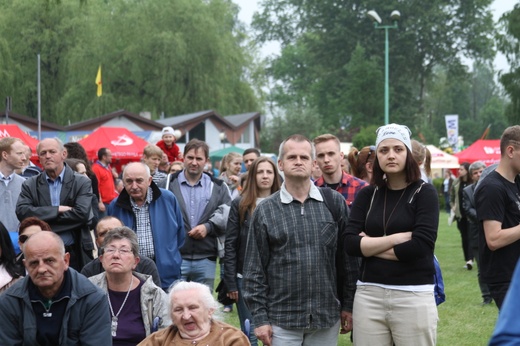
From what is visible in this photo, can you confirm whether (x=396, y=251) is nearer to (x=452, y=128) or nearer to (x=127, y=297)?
(x=127, y=297)

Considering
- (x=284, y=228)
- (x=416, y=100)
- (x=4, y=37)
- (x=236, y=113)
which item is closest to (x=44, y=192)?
(x=284, y=228)

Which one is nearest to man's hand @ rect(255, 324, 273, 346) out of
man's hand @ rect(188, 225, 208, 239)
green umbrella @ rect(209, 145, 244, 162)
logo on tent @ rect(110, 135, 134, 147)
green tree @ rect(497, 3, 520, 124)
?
man's hand @ rect(188, 225, 208, 239)

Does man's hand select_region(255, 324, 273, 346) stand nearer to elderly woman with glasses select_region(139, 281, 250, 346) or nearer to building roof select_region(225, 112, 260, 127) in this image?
elderly woman with glasses select_region(139, 281, 250, 346)

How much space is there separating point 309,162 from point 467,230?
11.5 m

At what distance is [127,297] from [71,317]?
3.43 ft

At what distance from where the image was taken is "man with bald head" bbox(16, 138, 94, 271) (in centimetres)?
796

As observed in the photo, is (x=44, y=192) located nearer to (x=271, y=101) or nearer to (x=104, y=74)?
(x=104, y=74)

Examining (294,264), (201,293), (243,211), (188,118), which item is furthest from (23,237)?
(188,118)

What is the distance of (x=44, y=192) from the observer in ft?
26.7

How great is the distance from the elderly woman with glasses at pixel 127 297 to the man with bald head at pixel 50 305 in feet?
2.97

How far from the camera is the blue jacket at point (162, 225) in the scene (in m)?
7.70

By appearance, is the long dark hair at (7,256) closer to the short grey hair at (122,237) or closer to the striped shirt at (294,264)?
the short grey hair at (122,237)

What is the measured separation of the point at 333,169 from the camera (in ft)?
22.9

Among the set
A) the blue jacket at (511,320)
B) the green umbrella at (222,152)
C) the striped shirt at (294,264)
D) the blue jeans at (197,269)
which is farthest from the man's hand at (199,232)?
the green umbrella at (222,152)
